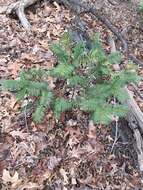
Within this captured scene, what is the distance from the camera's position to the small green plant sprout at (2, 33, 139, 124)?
4.27m

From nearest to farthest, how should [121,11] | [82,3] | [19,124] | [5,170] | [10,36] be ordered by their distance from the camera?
[5,170] → [19,124] → [10,36] → [82,3] → [121,11]

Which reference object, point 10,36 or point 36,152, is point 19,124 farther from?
point 10,36

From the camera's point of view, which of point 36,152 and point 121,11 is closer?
point 36,152

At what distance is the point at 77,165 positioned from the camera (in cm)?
459

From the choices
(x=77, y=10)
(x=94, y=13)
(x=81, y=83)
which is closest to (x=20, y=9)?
(x=77, y=10)

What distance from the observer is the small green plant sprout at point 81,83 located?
4270 mm

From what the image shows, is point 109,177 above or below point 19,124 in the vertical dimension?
below

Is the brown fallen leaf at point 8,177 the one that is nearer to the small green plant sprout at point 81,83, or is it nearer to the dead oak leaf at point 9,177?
the dead oak leaf at point 9,177

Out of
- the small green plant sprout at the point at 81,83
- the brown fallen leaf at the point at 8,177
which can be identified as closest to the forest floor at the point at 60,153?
the brown fallen leaf at the point at 8,177

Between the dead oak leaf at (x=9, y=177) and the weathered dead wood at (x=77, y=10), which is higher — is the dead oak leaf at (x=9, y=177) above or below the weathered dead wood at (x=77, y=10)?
below

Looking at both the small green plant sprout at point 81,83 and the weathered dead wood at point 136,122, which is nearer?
the small green plant sprout at point 81,83

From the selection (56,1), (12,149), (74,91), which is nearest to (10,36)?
(56,1)

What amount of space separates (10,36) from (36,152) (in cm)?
265

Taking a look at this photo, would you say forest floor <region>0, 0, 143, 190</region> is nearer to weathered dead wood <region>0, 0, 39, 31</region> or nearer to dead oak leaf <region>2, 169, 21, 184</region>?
dead oak leaf <region>2, 169, 21, 184</region>
